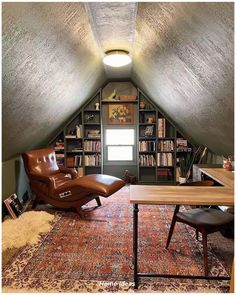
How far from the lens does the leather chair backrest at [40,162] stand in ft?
12.4

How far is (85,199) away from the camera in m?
3.52

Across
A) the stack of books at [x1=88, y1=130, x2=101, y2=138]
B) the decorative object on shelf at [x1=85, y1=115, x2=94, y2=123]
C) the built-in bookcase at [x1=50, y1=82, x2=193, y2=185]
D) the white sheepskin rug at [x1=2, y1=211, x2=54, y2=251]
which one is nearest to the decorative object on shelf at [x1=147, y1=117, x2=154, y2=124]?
the built-in bookcase at [x1=50, y1=82, x2=193, y2=185]

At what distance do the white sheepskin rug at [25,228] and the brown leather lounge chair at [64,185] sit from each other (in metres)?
0.29

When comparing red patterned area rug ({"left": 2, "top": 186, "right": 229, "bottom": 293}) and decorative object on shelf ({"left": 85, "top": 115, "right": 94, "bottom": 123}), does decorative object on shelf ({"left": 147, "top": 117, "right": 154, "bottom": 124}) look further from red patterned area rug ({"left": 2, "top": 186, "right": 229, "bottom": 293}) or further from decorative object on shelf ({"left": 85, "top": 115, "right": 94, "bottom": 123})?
red patterned area rug ({"left": 2, "top": 186, "right": 229, "bottom": 293})

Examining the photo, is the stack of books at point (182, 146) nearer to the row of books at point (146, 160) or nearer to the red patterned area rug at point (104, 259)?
the row of books at point (146, 160)

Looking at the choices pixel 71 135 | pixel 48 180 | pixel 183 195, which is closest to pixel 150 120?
pixel 71 135

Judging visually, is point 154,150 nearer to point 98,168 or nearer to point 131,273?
point 98,168

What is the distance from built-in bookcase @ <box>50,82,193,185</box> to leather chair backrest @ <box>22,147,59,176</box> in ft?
4.31

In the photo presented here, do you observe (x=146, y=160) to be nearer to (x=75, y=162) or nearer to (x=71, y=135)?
(x=75, y=162)

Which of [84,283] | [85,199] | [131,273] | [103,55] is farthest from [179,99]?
[84,283]

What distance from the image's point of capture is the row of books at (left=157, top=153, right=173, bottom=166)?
18.1 ft

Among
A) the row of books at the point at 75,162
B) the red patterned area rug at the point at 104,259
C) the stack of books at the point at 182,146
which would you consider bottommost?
the red patterned area rug at the point at 104,259

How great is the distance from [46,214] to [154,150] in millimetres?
2879

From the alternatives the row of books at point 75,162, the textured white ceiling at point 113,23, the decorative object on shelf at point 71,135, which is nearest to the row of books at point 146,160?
the row of books at point 75,162
